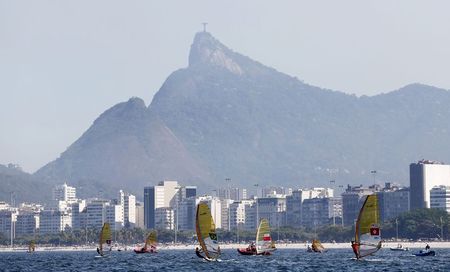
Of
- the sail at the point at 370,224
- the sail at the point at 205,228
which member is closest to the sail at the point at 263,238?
the sail at the point at 205,228

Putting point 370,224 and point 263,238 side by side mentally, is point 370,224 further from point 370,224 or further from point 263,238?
point 263,238

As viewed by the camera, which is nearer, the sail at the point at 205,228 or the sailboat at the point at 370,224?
the sailboat at the point at 370,224

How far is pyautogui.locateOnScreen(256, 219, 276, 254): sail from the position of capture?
190 meters

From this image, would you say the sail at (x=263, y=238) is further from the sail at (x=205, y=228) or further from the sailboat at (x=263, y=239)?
the sail at (x=205, y=228)

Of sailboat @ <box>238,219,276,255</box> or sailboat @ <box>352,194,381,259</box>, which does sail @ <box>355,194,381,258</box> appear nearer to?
sailboat @ <box>352,194,381,259</box>

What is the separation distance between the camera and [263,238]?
630ft

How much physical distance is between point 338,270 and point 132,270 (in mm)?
22608

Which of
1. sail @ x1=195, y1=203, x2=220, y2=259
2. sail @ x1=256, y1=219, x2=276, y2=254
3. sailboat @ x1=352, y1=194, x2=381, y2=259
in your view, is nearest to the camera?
sailboat @ x1=352, y1=194, x2=381, y2=259

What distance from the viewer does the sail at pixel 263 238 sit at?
190375mm

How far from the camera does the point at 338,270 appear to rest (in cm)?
13975

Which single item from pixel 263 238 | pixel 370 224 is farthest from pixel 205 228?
pixel 263 238

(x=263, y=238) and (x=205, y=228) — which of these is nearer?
(x=205, y=228)

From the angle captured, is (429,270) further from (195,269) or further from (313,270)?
(195,269)

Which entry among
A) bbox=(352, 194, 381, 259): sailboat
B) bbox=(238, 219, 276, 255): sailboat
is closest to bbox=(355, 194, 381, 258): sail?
bbox=(352, 194, 381, 259): sailboat
